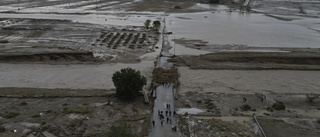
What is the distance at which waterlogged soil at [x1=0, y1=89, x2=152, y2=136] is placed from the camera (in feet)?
63.4

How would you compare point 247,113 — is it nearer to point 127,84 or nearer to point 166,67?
point 127,84

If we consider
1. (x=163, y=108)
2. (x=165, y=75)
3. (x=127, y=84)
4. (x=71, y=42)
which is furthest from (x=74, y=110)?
(x=71, y=42)

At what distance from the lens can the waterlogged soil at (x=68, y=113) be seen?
19.3 meters

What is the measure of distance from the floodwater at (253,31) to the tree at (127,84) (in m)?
28.3

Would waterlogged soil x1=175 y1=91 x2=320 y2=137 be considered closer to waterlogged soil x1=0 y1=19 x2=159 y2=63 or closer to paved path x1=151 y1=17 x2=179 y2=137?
paved path x1=151 y1=17 x2=179 y2=137

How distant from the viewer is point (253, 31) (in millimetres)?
60281

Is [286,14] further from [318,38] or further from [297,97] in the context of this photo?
[297,97]

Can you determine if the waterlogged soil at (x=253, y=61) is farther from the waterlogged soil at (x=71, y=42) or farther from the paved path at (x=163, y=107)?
the waterlogged soil at (x=71, y=42)

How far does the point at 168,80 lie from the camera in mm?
29609

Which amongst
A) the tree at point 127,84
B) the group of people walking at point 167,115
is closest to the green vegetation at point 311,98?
the group of people walking at point 167,115

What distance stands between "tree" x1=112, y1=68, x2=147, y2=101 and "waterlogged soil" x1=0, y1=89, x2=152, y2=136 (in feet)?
2.48

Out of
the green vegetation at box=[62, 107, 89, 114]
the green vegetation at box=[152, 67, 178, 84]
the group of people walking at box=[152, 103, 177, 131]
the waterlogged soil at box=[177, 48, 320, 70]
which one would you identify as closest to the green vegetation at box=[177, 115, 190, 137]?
the group of people walking at box=[152, 103, 177, 131]

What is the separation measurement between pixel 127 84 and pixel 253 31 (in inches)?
1752

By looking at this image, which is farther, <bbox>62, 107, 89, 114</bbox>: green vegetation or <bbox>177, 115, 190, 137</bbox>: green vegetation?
<bbox>62, 107, 89, 114</bbox>: green vegetation
